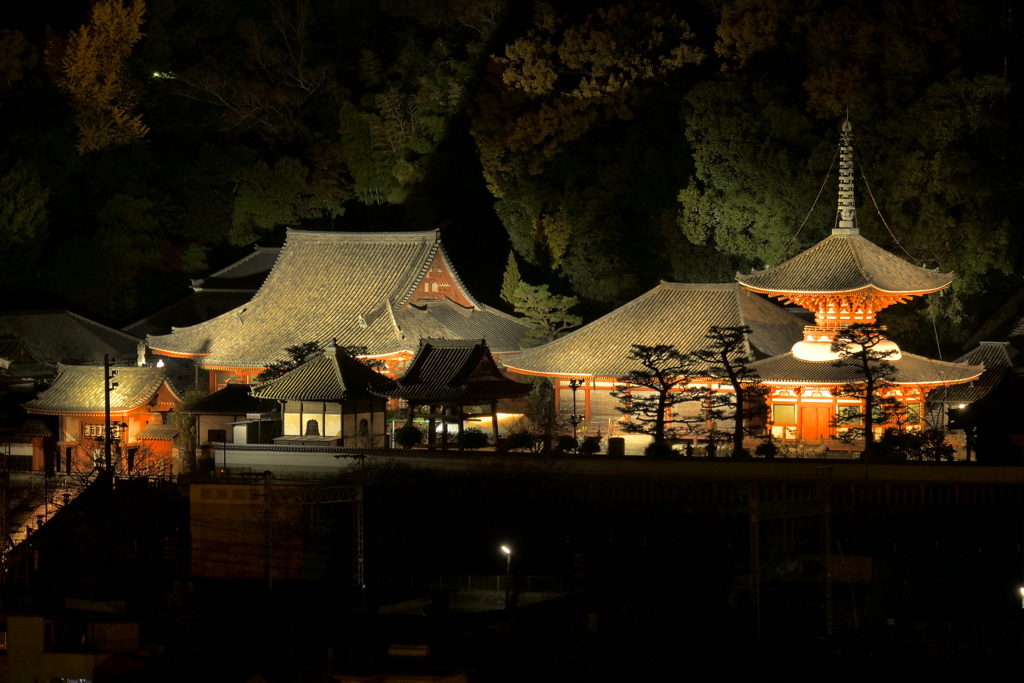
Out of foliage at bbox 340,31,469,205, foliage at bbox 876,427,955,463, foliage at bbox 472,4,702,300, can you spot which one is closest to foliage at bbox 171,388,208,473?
foliage at bbox 472,4,702,300

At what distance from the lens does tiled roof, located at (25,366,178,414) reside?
5156 centimetres

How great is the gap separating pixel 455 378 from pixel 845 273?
10409 millimetres

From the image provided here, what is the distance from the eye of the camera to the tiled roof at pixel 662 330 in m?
50.8

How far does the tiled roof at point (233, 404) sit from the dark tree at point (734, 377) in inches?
443

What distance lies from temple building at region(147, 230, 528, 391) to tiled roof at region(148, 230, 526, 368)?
0.03 meters

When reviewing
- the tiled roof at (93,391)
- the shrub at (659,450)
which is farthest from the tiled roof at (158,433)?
the shrub at (659,450)

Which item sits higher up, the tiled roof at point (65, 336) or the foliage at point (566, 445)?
the tiled roof at point (65, 336)

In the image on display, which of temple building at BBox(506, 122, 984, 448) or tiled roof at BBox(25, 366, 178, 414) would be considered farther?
tiled roof at BBox(25, 366, 178, 414)

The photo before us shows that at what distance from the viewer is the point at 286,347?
2221 inches

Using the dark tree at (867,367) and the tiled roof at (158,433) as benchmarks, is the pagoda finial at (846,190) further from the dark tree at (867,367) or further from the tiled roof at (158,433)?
the tiled roof at (158,433)

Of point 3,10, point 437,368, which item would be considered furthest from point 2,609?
point 3,10

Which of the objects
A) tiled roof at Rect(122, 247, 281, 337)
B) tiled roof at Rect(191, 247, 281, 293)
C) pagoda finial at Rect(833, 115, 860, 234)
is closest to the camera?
pagoda finial at Rect(833, 115, 860, 234)

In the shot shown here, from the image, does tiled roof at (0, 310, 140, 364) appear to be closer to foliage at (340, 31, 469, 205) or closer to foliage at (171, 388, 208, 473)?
foliage at (340, 31, 469, 205)

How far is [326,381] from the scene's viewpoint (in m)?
47.1
